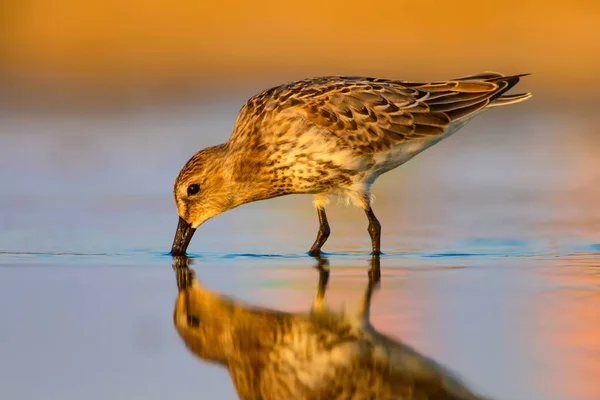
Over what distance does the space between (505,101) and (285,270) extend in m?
2.82

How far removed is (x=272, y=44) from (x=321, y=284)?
11725mm

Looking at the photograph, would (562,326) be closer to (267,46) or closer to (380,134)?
(380,134)

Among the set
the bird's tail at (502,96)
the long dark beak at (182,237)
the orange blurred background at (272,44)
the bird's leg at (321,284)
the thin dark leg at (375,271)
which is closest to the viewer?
the bird's leg at (321,284)

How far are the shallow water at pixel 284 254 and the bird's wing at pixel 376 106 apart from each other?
0.83 meters

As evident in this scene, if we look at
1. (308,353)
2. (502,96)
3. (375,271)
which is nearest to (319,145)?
(375,271)

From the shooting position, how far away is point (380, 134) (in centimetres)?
967

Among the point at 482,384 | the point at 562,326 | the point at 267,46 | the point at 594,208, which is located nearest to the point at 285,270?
the point at 562,326

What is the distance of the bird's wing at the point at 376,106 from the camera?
9.53 metres

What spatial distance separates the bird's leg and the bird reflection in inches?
0.4

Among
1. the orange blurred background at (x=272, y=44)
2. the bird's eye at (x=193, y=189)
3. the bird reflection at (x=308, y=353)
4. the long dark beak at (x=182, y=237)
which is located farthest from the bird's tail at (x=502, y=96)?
the orange blurred background at (x=272, y=44)

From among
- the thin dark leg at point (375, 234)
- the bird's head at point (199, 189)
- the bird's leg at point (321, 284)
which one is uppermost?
the bird's head at point (199, 189)

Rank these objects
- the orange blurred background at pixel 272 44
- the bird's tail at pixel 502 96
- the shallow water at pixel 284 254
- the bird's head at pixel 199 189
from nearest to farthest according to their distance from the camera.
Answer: the shallow water at pixel 284 254
the bird's head at pixel 199 189
the bird's tail at pixel 502 96
the orange blurred background at pixel 272 44

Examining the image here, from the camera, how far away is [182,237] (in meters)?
9.35

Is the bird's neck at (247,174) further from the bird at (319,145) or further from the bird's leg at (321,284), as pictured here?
the bird's leg at (321,284)
